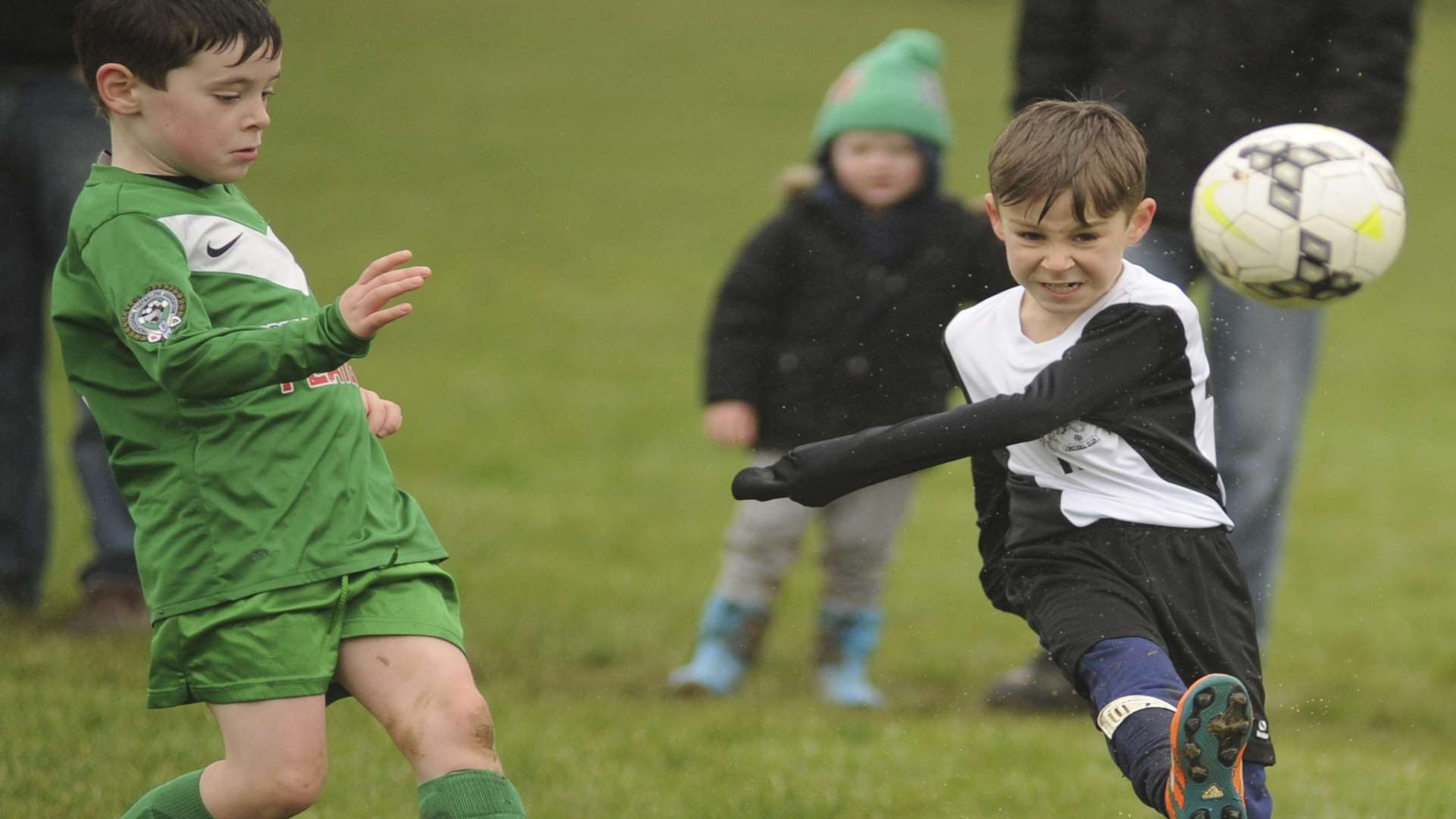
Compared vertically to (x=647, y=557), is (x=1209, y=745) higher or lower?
higher

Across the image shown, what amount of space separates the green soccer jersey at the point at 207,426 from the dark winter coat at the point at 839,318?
2610 mm

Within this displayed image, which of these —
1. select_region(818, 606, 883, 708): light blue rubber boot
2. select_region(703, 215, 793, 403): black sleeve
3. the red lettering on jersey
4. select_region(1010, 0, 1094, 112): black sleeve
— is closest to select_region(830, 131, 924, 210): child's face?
select_region(703, 215, 793, 403): black sleeve

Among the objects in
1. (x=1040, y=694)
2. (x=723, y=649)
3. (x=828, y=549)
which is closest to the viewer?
(x=1040, y=694)

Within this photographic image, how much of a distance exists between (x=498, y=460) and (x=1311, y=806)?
5.31 metres

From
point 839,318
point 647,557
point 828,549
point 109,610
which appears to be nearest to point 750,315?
point 839,318

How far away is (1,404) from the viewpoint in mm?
5941

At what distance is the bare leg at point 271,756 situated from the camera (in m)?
3.09

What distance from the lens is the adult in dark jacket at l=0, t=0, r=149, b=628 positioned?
561cm

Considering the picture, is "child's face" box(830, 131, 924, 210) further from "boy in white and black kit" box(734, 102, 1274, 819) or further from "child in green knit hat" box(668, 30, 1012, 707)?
"boy in white and black kit" box(734, 102, 1274, 819)

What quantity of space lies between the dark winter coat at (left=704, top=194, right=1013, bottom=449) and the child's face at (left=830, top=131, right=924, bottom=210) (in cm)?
10

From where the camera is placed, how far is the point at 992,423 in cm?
329

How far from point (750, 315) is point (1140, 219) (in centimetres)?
248

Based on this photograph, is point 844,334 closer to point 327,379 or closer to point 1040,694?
point 1040,694

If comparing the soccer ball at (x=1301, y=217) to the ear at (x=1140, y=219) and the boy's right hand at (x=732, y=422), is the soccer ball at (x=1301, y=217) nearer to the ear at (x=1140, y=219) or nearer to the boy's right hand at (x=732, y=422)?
the ear at (x=1140, y=219)
